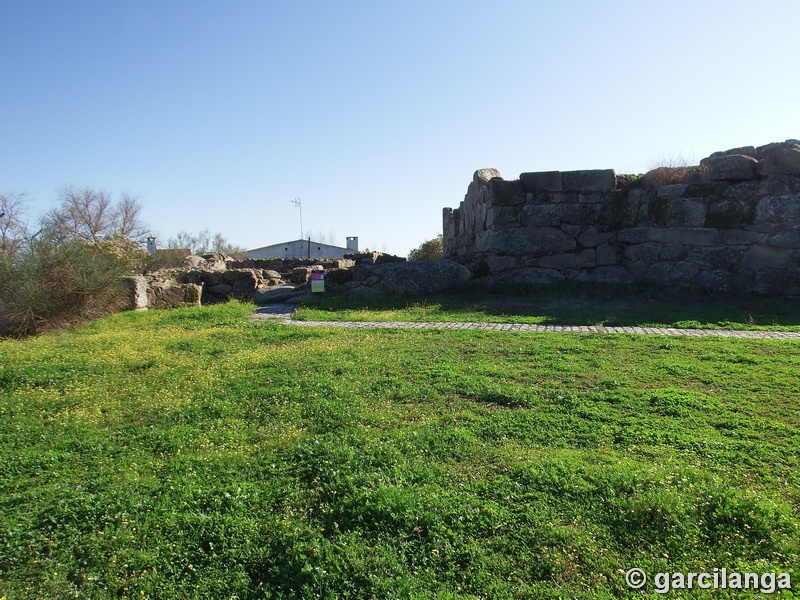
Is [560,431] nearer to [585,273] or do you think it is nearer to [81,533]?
[81,533]

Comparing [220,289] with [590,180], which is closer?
[590,180]

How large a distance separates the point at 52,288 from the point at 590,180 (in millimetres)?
10407

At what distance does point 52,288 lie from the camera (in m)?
9.05

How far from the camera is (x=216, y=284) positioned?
1321cm

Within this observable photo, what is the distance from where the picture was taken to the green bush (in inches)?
339

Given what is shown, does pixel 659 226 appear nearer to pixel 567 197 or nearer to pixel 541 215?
pixel 567 197

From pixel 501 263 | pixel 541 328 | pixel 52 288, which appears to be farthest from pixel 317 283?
pixel 541 328

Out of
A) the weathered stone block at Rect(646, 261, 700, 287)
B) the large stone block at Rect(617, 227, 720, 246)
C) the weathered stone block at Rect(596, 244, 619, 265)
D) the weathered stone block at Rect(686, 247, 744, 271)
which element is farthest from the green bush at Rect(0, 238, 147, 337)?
the weathered stone block at Rect(686, 247, 744, 271)

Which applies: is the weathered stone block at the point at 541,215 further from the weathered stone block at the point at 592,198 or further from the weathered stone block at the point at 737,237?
the weathered stone block at the point at 737,237

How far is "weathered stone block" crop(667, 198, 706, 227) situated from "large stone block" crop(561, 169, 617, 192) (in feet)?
4.21

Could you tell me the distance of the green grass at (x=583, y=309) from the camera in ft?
26.4

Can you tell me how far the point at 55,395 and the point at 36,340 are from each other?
362 cm

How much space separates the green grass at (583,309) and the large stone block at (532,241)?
1026 mm

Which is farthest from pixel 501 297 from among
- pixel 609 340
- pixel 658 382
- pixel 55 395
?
pixel 55 395
